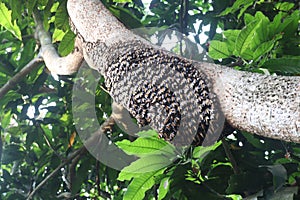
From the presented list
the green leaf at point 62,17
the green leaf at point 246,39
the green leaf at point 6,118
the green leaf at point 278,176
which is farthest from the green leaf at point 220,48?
the green leaf at point 6,118

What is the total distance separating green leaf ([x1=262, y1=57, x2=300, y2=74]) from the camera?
1.31 metres

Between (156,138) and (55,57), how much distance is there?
0.63 m

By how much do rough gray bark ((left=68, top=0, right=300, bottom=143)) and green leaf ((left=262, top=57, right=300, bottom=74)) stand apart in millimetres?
437

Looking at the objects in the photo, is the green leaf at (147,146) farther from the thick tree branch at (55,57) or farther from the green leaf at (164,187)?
the thick tree branch at (55,57)

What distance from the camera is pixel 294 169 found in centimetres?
135

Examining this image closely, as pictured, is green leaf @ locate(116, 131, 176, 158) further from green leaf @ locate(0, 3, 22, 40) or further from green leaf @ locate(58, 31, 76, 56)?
green leaf @ locate(0, 3, 22, 40)

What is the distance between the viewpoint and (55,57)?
1828 millimetres

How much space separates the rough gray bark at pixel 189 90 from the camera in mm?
751

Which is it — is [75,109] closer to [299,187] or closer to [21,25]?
[21,25]

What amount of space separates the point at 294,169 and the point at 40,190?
1.53 metres

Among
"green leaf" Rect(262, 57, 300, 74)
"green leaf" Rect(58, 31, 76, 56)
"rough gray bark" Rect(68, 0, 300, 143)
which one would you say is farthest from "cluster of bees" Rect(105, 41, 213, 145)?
"green leaf" Rect(58, 31, 76, 56)

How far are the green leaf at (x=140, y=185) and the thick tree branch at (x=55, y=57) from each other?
0.47 meters

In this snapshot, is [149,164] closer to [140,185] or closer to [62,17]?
[140,185]

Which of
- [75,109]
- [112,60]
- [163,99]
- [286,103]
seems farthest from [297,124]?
[75,109]
